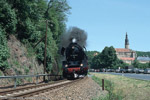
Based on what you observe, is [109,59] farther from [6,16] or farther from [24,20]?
[6,16]

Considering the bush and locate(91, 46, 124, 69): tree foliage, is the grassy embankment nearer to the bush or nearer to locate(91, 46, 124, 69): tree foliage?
the bush

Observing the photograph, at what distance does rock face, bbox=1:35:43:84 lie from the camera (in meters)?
24.7

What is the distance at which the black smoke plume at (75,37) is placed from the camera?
2940 centimetres

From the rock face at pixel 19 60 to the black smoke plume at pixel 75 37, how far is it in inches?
198

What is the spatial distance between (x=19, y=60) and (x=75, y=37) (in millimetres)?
7841

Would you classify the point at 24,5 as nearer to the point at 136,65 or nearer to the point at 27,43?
the point at 27,43

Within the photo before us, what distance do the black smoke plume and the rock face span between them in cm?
502

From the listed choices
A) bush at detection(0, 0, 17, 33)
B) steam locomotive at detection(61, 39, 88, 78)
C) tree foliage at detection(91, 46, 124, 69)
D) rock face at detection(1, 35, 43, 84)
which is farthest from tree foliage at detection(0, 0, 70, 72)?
tree foliage at detection(91, 46, 124, 69)

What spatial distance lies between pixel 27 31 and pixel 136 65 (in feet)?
355

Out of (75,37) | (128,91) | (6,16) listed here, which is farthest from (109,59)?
(128,91)

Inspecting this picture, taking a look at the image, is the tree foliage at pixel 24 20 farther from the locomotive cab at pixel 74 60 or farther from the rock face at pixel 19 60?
the locomotive cab at pixel 74 60

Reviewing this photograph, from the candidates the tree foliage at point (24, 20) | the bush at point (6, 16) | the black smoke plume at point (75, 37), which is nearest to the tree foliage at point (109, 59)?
the tree foliage at point (24, 20)

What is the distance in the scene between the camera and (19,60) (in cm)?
2711

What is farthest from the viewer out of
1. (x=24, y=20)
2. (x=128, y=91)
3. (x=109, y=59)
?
(x=109, y=59)
